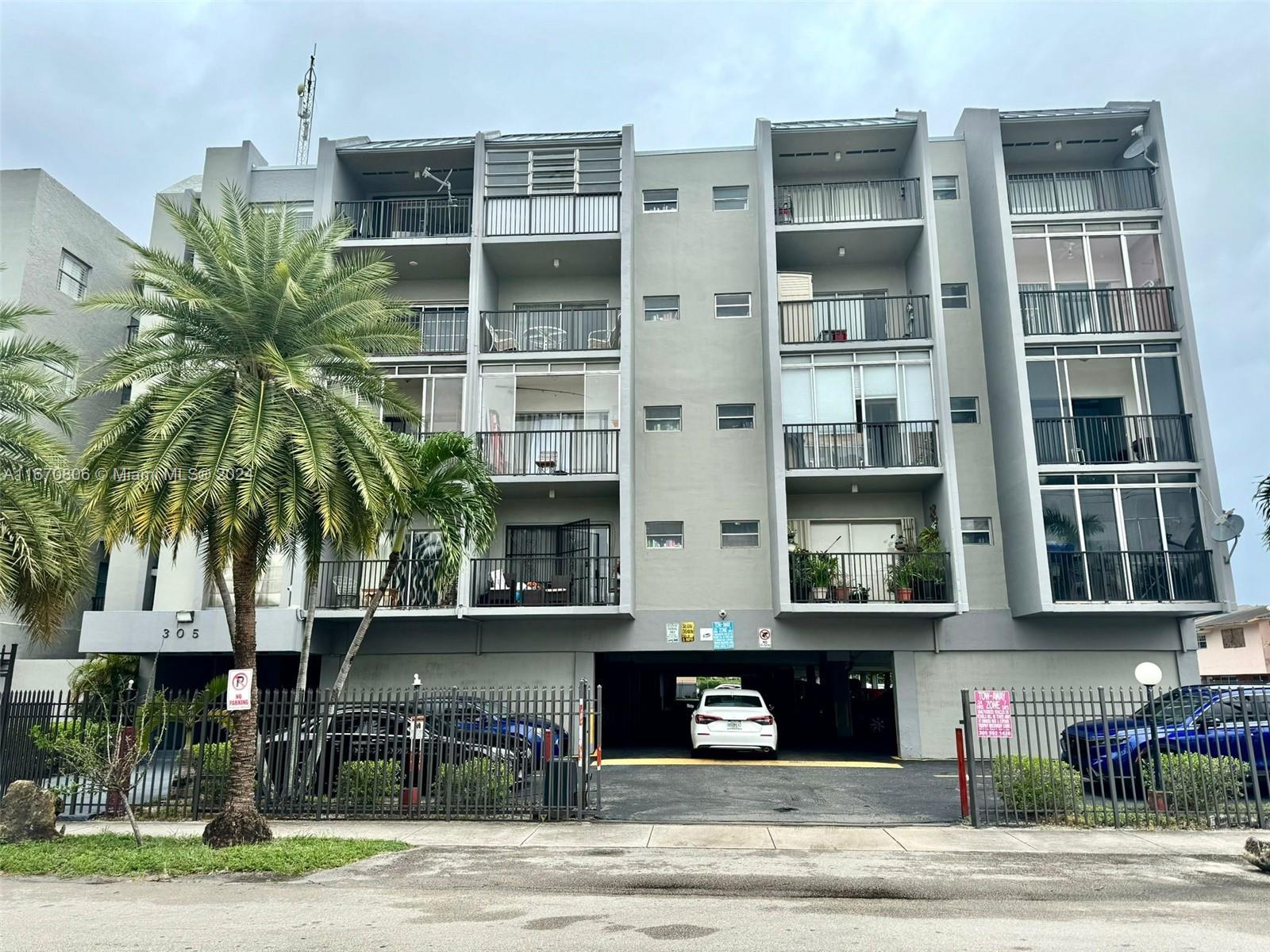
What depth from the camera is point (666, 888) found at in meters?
8.80

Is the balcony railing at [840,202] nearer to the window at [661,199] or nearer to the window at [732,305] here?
the window at [732,305]

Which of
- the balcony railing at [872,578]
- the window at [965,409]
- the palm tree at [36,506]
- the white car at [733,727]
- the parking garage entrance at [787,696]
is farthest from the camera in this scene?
the parking garage entrance at [787,696]

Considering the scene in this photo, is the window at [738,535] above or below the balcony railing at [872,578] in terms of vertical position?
above

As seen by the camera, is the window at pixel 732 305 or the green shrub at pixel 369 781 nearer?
the green shrub at pixel 369 781

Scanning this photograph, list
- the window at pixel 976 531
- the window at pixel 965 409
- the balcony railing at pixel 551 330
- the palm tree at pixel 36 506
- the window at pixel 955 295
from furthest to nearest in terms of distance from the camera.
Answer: the window at pixel 955 295, the window at pixel 965 409, the balcony railing at pixel 551 330, the window at pixel 976 531, the palm tree at pixel 36 506

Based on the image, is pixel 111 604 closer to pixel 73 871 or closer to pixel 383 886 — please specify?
pixel 73 871

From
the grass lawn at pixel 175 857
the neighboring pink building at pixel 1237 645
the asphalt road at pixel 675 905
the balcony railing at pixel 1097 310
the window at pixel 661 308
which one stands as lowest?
the asphalt road at pixel 675 905

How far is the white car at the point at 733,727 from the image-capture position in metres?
18.7

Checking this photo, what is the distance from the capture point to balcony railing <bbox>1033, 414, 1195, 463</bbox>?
67.9 feet

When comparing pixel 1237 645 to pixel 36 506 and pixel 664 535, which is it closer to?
pixel 664 535

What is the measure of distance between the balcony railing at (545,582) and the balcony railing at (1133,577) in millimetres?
10089

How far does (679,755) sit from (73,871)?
13112mm

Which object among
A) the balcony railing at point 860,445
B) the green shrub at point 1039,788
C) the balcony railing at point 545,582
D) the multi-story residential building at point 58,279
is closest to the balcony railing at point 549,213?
the balcony railing at point 860,445

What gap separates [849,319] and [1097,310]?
5.87m
